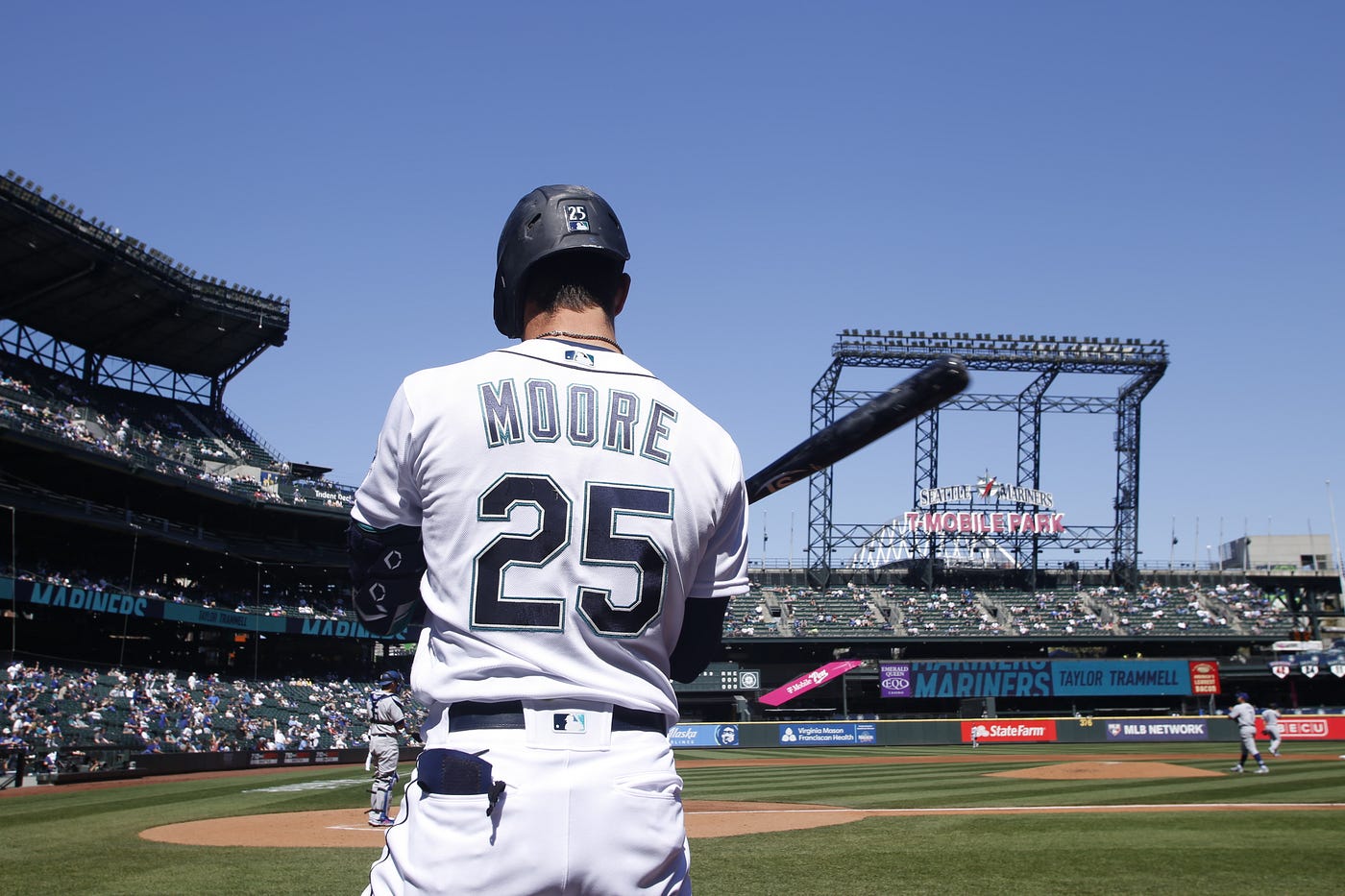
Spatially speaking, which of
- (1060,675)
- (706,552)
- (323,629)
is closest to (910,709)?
(1060,675)

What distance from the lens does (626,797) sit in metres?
2.07

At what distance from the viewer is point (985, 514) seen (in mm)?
54656

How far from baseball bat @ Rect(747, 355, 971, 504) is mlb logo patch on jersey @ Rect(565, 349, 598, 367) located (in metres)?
0.77

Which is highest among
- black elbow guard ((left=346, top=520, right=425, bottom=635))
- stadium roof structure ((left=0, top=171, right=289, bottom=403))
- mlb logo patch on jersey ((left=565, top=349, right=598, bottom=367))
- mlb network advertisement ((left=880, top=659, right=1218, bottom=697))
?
stadium roof structure ((left=0, top=171, right=289, bottom=403))

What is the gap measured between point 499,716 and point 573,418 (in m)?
0.64

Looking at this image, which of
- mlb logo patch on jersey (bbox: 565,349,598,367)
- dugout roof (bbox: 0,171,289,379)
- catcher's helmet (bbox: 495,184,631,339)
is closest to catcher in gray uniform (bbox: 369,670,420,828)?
catcher's helmet (bbox: 495,184,631,339)

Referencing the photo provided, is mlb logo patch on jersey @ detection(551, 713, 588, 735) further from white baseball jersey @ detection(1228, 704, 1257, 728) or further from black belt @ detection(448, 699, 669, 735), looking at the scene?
white baseball jersey @ detection(1228, 704, 1257, 728)

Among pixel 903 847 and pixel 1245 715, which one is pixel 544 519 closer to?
pixel 903 847

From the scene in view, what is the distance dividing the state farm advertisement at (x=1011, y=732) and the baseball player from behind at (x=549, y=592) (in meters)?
37.2

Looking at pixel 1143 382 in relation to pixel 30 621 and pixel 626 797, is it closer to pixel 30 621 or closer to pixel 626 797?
pixel 30 621

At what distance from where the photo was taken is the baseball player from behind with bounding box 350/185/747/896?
2.02m

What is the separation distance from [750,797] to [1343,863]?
950 centimetres

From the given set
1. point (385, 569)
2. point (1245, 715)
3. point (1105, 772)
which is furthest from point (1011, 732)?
point (385, 569)

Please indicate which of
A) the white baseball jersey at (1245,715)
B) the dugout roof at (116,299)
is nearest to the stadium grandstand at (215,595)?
the dugout roof at (116,299)
